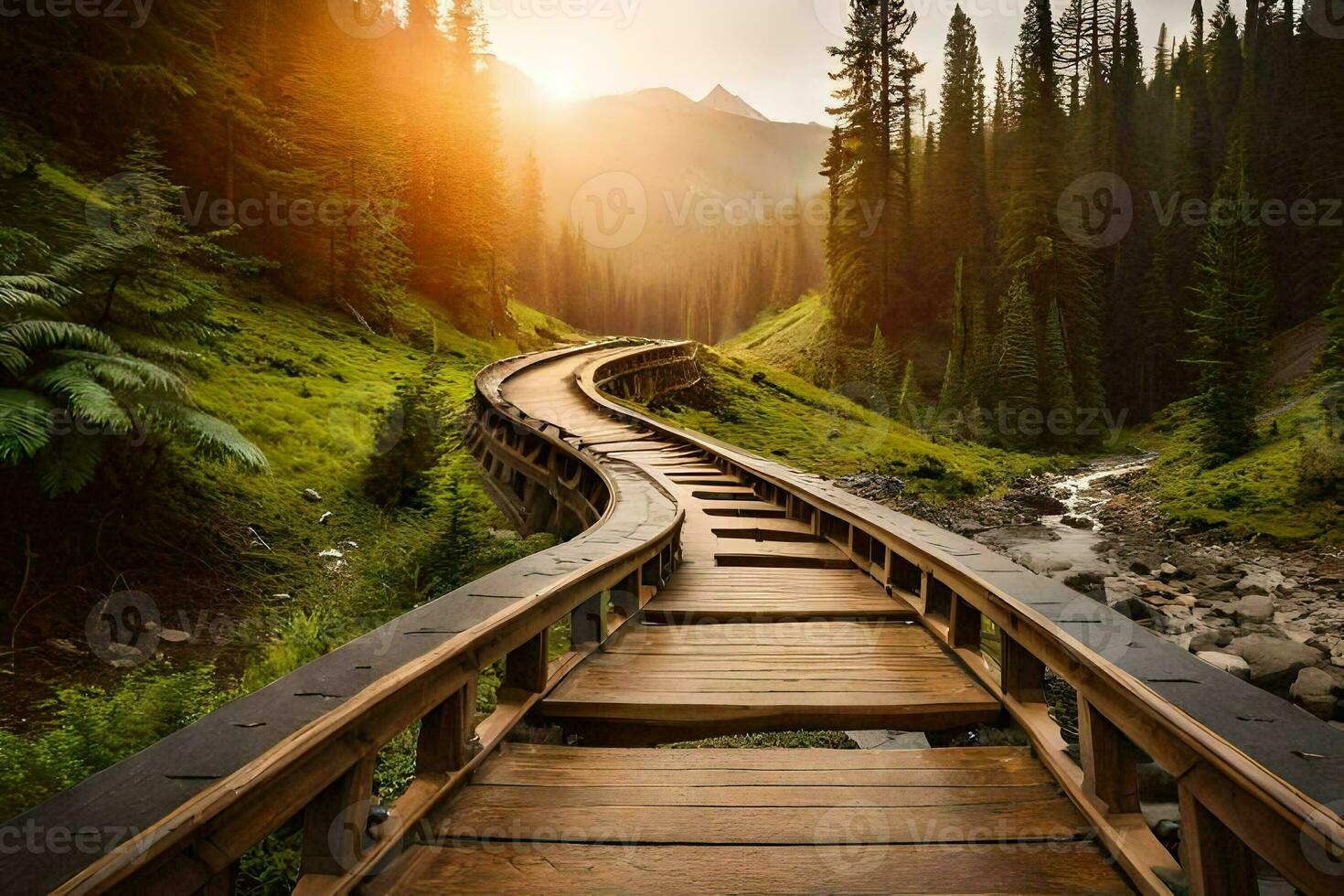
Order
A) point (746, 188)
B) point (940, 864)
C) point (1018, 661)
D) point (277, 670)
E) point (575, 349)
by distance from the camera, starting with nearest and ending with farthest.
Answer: point (940, 864) < point (1018, 661) < point (277, 670) < point (575, 349) < point (746, 188)

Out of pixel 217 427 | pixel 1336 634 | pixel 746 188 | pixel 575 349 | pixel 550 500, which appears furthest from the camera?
pixel 746 188

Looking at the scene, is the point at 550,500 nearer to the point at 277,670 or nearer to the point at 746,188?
the point at 277,670

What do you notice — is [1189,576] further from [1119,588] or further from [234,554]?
[234,554]

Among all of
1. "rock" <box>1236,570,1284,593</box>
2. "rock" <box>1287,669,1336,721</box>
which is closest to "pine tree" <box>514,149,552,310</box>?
"rock" <box>1236,570,1284,593</box>

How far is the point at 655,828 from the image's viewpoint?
240cm

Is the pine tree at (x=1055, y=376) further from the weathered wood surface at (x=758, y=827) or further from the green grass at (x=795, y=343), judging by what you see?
the weathered wood surface at (x=758, y=827)

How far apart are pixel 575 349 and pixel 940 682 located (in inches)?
1277

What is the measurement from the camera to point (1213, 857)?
1.85 meters

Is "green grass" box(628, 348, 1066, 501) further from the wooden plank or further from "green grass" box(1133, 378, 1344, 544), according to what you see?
the wooden plank

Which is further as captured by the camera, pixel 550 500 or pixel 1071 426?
pixel 1071 426

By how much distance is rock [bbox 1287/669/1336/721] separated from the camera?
627 cm

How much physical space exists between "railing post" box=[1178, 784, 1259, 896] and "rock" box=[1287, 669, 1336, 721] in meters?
6.35

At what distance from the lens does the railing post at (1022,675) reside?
3.31 metres

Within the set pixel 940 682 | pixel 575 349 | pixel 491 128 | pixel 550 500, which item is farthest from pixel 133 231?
pixel 491 128
